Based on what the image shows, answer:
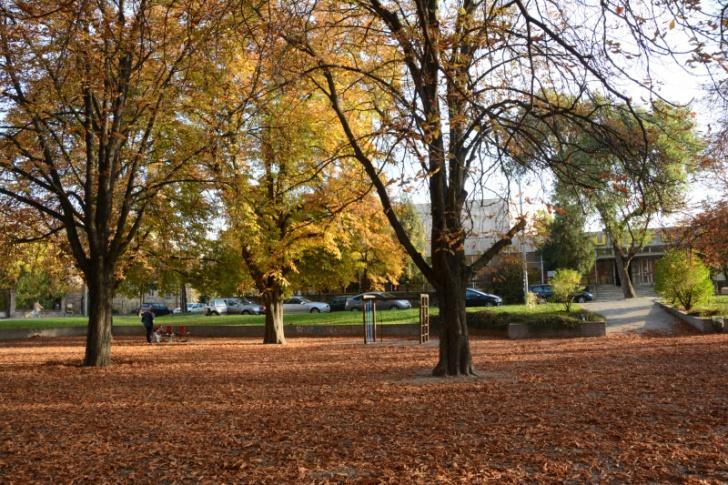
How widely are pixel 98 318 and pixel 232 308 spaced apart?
117 feet

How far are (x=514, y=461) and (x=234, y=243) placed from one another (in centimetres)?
1498

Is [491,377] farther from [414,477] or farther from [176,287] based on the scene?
[176,287]

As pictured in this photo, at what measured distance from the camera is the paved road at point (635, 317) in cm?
2364

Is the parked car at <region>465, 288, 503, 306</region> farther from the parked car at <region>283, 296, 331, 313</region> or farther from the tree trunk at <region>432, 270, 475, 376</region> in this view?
the tree trunk at <region>432, 270, 475, 376</region>

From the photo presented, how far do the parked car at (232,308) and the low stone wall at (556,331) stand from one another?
2803 centimetres

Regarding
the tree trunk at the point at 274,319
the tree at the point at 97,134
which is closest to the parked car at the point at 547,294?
the tree trunk at the point at 274,319

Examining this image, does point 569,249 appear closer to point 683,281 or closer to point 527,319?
point 683,281

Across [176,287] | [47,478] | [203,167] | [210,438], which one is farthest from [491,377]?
[176,287]

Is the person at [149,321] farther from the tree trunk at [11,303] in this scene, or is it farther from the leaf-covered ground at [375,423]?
the tree trunk at [11,303]

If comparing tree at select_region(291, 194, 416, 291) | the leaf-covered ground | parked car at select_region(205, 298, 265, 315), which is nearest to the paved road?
tree at select_region(291, 194, 416, 291)

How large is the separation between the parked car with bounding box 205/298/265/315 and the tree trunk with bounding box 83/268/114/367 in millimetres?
31856

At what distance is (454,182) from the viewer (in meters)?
12.0

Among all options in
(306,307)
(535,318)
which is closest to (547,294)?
(306,307)

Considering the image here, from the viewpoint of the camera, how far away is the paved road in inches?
931
